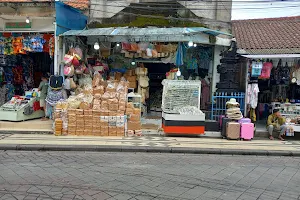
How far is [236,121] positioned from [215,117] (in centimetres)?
162

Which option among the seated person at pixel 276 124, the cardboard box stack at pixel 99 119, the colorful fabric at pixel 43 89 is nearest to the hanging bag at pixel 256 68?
the seated person at pixel 276 124

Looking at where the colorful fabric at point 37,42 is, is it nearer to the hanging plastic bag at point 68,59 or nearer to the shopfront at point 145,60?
the shopfront at point 145,60

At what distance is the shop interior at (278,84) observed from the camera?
456 inches

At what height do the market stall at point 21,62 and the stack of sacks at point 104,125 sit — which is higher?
the market stall at point 21,62

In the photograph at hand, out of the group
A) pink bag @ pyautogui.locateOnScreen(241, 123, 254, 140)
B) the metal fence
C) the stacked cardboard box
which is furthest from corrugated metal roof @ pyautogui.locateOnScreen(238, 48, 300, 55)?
the stacked cardboard box

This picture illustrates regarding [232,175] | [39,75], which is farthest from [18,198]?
[39,75]

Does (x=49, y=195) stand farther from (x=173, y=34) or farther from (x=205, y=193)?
(x=173, y=34)

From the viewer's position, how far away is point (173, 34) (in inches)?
434

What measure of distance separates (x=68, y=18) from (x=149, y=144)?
22.1 feet

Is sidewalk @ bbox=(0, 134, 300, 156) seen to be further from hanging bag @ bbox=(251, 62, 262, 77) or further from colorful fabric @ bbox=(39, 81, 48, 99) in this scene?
hanging bag @ bbox=(251, 62, 262, 77)

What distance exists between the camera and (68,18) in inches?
488

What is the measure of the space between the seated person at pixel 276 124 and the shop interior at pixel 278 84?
516 mm

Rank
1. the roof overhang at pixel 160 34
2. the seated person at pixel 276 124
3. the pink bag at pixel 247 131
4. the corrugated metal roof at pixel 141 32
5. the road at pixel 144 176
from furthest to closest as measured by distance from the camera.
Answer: the roof overhang at pixel 160 34 → the corrugated metal roof at pixel 141 32 → the seated person at pixel 276 124 → the pink bag at pixel 247 131 → the road at pixel 144 176

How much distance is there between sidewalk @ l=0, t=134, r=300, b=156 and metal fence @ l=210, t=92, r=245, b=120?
6.32 ft
